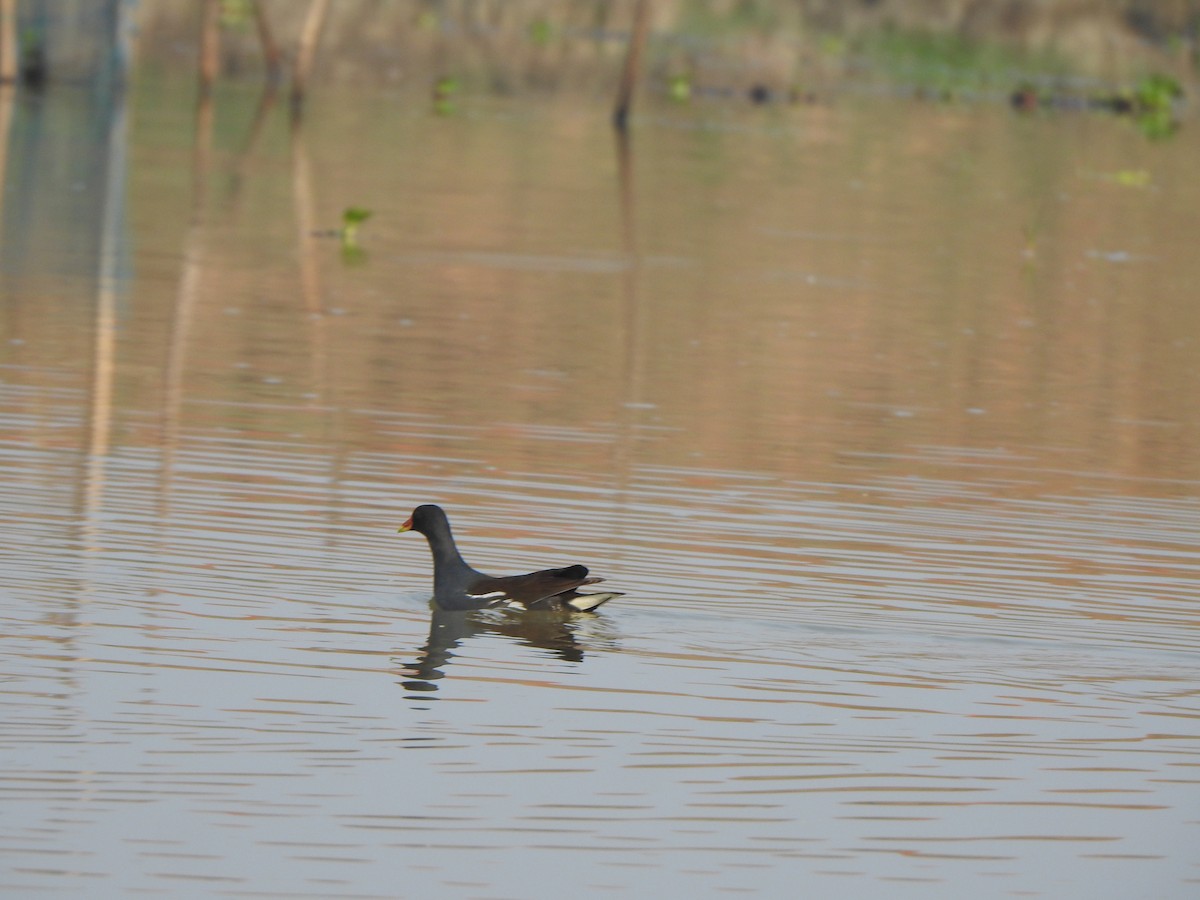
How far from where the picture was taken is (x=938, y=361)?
→ 19.7m

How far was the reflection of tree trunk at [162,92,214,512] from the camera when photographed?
14250mm

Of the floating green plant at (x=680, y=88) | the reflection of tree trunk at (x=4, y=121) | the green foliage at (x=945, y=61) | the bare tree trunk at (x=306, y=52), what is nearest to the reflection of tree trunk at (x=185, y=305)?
the reflection of tree trunk at (x=4, y=121)

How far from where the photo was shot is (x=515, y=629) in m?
10.8

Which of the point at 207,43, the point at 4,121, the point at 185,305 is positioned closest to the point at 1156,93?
the point at 207,43

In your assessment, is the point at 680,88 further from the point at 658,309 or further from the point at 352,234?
the point at 658,309

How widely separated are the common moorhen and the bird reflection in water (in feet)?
0.22

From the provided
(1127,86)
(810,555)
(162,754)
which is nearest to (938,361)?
(810,555)

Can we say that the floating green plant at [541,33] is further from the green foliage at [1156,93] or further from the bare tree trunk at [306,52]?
the bare tree trunk at [306,52]

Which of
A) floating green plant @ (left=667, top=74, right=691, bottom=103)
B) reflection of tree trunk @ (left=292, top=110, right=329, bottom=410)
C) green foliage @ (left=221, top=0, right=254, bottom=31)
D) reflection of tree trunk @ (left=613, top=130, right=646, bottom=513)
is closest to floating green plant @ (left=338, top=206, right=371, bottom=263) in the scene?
reflection of tree trunk @ (left=292, top=110, right=329, bottom=410)

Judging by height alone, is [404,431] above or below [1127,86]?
below

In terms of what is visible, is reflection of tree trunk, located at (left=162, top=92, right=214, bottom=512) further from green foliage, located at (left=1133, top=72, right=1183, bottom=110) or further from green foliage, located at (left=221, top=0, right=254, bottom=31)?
green foliage, located at (left=221, top=0, right=254, bottom=31)

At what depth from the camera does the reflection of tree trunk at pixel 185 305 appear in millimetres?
14250

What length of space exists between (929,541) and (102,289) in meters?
10.00

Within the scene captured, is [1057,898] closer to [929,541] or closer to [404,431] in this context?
[929,541]
